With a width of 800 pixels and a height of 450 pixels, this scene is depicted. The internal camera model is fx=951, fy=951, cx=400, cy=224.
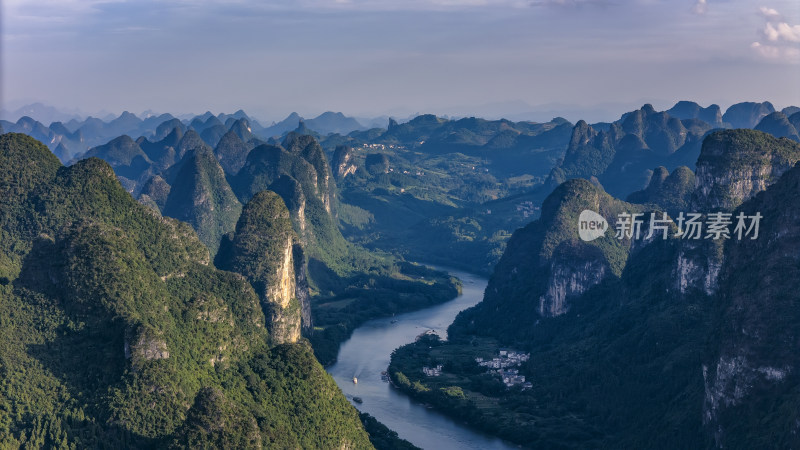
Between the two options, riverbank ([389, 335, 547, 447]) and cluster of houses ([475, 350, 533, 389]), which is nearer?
A: riverbank ([389, 335, 547, 447])

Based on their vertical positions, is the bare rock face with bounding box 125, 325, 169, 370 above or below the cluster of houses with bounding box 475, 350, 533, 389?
above

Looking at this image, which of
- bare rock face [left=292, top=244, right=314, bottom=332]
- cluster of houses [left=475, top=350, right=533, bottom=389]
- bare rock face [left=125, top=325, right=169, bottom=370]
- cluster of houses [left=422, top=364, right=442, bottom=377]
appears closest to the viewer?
bare rock face [left=125, top=325, right=169, bottom=370]

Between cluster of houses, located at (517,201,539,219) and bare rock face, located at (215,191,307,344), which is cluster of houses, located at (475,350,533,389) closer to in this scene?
bare rock face, located at (215,191,307,344)

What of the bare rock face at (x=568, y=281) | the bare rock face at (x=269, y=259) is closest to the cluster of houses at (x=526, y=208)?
the bare rock face at (x=568, y=281)

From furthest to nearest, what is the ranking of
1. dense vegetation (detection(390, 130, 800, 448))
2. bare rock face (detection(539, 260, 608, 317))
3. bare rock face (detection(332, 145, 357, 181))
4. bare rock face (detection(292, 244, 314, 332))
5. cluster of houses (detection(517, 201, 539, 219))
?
bare rock face (detection(332, 145, 357, 181)) → cluster of houses (detection(517, 201, 539, 219)) → bare rock face (detection(539, 260, 608, 317)) → bare rock face (detection(292, 244, 314, 332)) → dense vegetation (detection(390, 130, 800, 448))

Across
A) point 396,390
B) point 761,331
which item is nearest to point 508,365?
point 396,390

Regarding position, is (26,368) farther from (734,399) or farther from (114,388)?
(734,399)

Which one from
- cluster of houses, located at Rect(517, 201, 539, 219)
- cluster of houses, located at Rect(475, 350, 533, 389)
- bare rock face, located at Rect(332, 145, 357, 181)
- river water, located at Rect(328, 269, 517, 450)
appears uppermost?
bare rock face, located at Rect(332, 145, 357, 181)

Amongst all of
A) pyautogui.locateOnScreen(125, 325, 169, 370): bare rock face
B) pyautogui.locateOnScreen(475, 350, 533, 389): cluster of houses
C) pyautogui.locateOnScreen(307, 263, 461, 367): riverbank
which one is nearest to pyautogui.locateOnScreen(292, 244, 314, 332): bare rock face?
pyautogui.locateOnScreen(307, 263, 461, 367): riverbank
